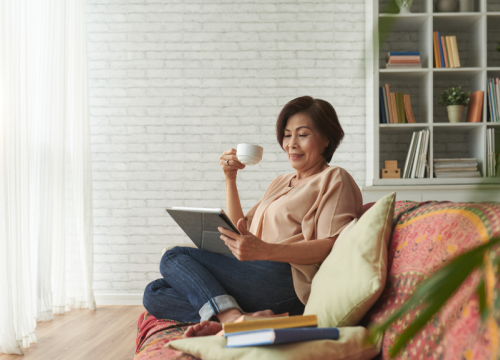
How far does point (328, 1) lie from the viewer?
3.61 m

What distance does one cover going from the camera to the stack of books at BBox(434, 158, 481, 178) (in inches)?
126

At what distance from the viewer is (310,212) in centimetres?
159

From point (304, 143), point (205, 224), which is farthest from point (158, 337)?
point (304, 143)

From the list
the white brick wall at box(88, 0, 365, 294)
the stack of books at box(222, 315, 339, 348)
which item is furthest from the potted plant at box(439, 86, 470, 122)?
the stack of books at box(222, 315, 339, 348)

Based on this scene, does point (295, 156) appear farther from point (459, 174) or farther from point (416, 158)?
point (459, 174)

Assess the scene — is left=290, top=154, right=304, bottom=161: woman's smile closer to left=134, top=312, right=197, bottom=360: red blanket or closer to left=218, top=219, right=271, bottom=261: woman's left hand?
left=218, top=219, right=271, bottom=261: woman's left hand

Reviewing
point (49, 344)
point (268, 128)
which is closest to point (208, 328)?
point (49, 344)

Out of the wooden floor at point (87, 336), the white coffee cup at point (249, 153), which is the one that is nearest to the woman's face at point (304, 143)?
the white coffee cup at point (249, 153)

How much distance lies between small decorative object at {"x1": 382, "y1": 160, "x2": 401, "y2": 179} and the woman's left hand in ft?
7.13

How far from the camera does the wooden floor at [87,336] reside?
234cm

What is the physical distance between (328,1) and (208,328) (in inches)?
127

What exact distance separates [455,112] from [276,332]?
2.98m

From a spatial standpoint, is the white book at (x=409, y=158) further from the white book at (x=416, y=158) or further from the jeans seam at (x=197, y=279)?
the jeans seam at (x=197, y=279)

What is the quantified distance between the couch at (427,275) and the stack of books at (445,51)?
2363 mm
